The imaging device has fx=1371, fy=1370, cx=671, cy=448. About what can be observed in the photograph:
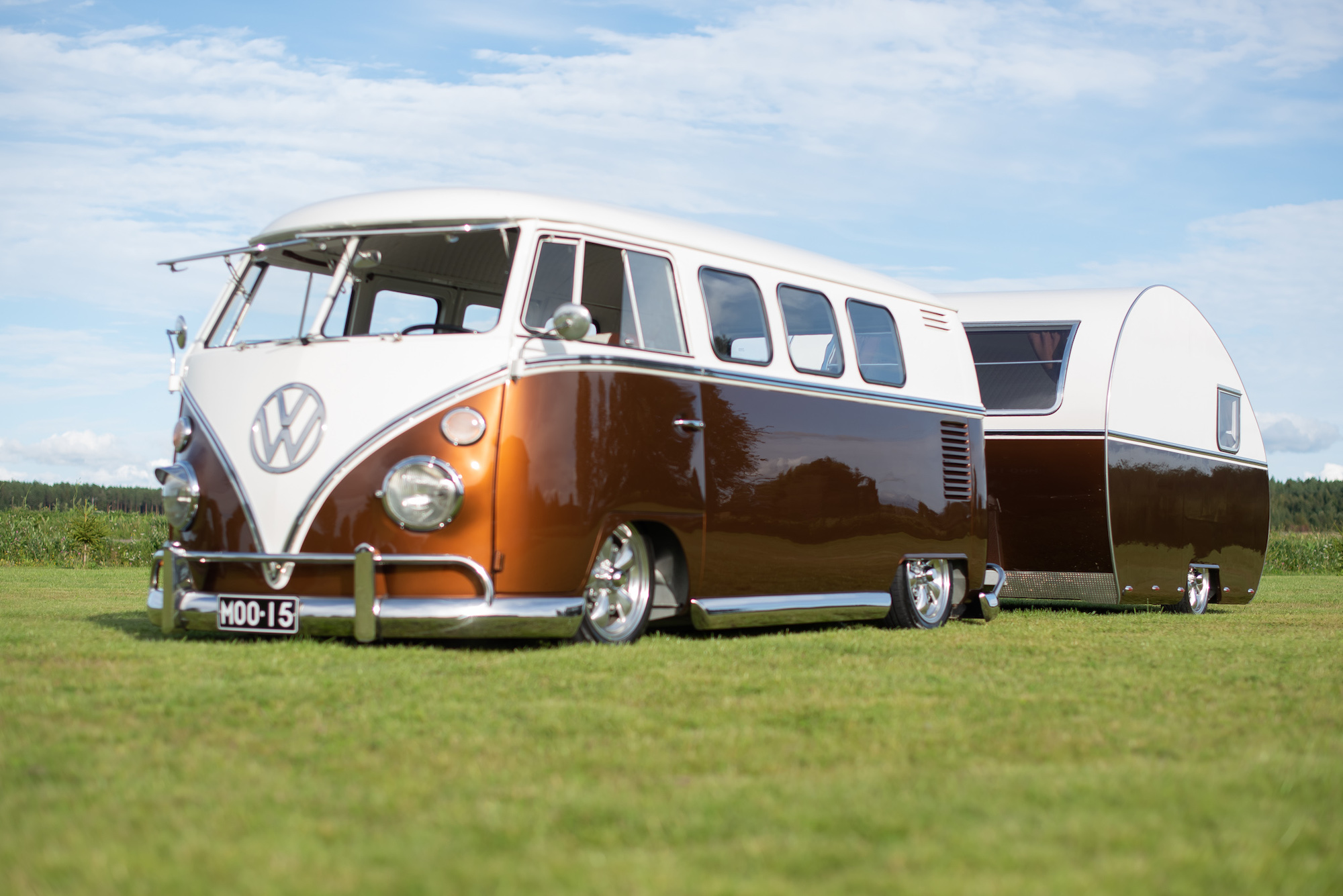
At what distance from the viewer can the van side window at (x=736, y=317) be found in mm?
9320

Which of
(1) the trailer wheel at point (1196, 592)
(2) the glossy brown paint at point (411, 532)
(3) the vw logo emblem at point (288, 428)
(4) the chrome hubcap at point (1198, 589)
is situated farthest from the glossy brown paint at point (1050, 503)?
(3) the vw logo emblem at point (288, 428)

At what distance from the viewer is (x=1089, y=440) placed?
44.3 ft

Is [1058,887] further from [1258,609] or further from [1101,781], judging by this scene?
[1258,609]

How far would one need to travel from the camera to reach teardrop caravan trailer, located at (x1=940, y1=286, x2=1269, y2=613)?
44.5 ft

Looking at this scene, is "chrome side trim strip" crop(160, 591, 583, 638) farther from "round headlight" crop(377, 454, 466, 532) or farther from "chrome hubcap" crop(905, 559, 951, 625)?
"chrome hubcap" crop(905, 559, 951, 625)

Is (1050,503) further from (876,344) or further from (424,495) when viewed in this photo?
(424,495)

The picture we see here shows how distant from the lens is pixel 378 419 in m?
7.73

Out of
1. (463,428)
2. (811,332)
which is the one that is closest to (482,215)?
(463,428)

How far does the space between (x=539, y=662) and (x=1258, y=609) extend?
11.9 metres

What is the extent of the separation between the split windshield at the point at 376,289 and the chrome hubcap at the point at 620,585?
163cm

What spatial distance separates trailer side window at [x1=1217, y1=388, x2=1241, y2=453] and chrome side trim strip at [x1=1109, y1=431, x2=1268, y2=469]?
4.7 inches

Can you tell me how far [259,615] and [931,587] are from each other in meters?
6.10

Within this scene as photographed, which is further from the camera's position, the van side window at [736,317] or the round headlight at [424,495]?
the van side window at [736,317]

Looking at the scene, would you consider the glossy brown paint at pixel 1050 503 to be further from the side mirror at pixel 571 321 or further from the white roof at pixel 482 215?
the side mirror at pixel 571 321
